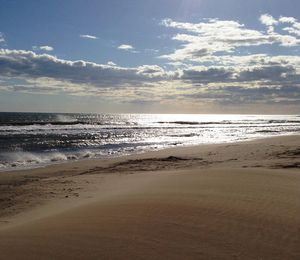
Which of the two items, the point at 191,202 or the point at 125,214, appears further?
the point at 191,202

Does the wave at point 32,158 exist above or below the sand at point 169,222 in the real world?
below

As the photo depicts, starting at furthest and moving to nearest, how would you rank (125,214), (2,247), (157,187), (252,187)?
(157,187), (252,187), (125,214), (2,247)

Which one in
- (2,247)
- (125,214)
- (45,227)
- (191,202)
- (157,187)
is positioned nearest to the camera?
(2,247)

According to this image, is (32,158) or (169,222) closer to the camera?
(169,222)

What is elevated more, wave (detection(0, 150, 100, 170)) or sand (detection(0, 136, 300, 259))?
sand (detection(0, 136, 300, 259))

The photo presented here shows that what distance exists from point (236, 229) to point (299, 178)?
15.2ft

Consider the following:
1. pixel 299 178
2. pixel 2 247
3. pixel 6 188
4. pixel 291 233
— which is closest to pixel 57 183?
pixel 6 188

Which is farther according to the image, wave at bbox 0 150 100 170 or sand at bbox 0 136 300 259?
wave at bbox 0 150 100 170

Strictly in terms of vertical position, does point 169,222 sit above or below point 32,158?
above

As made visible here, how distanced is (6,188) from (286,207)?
7820 mm

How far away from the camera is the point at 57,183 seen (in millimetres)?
11000

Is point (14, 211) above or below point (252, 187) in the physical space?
below

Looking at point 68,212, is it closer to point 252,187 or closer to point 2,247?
point 2,247

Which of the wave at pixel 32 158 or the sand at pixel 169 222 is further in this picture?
the wave at pixel 32 158
